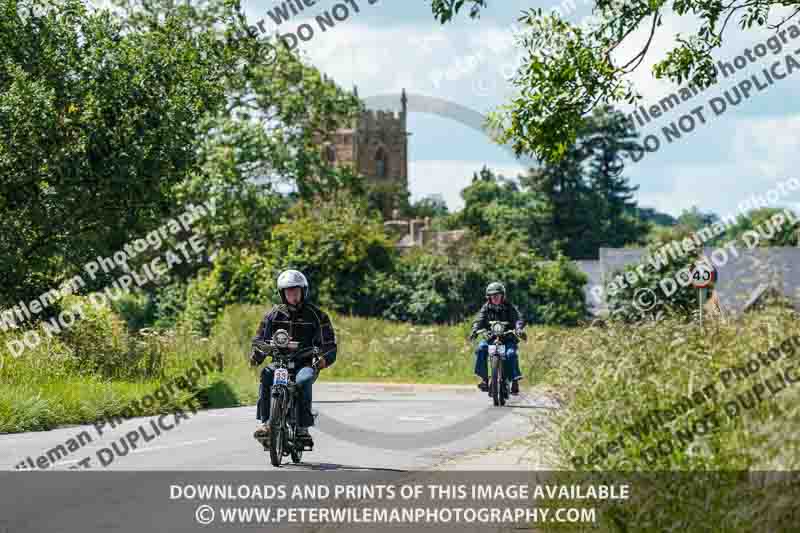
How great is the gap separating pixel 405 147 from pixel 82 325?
147939mm

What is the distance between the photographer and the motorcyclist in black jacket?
13008 millimetres

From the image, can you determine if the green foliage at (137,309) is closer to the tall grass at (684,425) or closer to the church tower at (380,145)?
the tall grass at (684,425)

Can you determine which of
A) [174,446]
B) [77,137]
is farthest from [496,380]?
[77,137]

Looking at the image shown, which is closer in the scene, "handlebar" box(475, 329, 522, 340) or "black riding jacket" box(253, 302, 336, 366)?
"black riding jacket" box(253, 302, 336, 366)

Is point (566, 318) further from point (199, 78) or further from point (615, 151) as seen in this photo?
point (615, 151)

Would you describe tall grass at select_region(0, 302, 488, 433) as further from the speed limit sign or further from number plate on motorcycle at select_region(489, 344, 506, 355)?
the speed limit sign

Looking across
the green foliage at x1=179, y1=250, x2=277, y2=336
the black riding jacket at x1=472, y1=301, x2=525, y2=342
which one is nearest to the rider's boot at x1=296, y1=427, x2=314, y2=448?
the black riding jacket at x1=472, y1=301, x2=525, y2=342

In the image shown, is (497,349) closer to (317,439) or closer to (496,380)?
(496,380)

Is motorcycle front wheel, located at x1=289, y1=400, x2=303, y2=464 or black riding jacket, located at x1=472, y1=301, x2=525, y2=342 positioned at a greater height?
black riding jacket, located at x1=472, y1=301, x2=525, y2=342

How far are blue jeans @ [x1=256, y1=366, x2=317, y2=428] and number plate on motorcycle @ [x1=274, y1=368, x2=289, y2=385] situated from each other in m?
0.15

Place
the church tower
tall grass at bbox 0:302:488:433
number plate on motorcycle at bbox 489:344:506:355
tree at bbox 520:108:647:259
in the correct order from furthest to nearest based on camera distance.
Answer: the church tower → tree at bbox 520:108:647:259 → number plate on motorcycle at bbox 489:344:506:355 → tall grass at bbox 0:302:488:433

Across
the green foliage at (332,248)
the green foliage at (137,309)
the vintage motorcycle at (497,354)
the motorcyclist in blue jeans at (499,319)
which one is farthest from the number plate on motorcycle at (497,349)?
the green foliage at (137,309)

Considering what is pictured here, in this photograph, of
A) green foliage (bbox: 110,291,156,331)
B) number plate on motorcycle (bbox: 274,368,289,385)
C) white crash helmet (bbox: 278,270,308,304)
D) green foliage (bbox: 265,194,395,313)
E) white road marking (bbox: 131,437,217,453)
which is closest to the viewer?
number plate on motorcycle (bbox: 274,368,289,385)

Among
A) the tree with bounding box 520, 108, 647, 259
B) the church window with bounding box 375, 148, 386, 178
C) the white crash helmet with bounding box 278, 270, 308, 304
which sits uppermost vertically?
the church window with bounding box 375, 148, 386, 178
